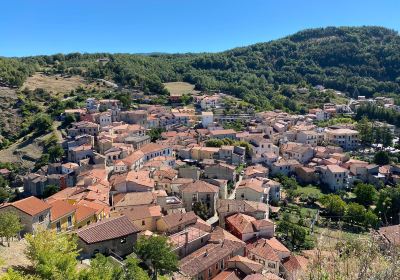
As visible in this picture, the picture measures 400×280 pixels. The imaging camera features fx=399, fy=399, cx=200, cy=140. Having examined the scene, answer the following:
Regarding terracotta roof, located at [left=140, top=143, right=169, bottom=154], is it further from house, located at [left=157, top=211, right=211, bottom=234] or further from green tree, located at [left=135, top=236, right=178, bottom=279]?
green tree, located at [left=135, top=236, right=178, bottom=279]

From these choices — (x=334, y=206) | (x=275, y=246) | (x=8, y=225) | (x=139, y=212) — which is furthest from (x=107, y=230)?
(x=334, y=206)

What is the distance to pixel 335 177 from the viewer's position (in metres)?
49.3

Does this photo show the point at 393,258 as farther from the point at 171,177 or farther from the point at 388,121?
the point at 388,121

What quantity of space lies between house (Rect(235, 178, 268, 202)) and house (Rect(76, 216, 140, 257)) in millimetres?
18044

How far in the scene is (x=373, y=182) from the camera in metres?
50.8

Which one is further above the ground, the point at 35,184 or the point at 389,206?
the point at 35,184

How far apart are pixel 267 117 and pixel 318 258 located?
207 feet

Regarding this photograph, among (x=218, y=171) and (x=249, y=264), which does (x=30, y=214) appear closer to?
(x=249, y=264)

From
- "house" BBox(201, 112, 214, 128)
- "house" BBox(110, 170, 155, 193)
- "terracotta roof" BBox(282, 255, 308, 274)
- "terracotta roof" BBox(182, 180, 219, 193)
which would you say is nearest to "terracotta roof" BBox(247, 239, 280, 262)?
"terracotta roof" BBox(282, 255, 308, 274)

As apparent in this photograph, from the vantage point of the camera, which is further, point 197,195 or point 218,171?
point 218,171

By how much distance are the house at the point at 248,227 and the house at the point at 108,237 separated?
1023cm

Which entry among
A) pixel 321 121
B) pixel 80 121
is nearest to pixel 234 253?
pixel 80 121

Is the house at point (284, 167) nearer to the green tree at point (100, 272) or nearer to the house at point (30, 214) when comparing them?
the house at point (30, 214)

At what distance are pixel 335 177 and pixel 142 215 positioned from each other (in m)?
30.0
